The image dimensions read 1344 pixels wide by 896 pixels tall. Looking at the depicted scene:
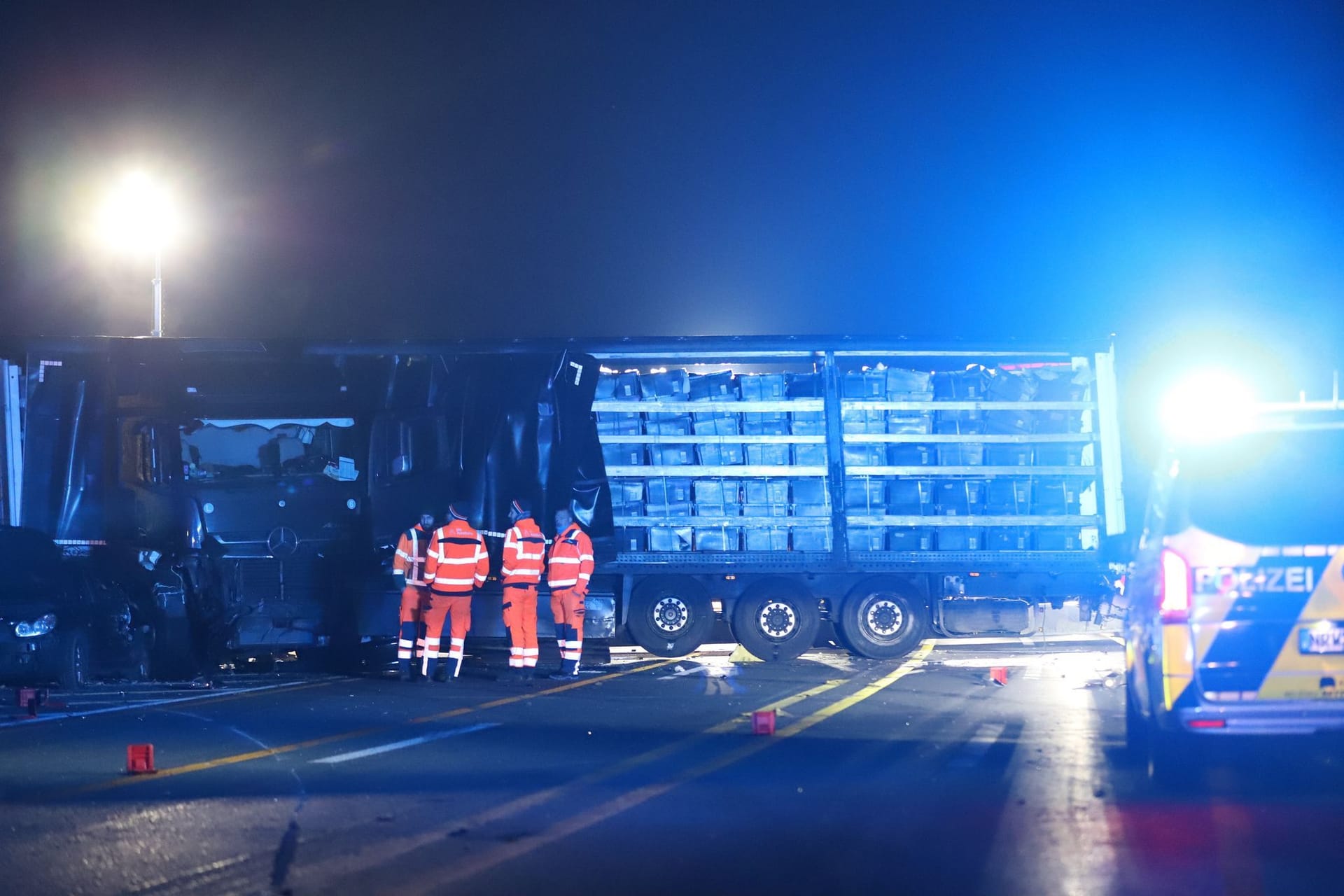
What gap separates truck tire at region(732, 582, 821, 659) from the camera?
52.5ft

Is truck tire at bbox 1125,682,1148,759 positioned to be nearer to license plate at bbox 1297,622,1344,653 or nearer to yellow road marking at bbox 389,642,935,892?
license plate at bbox 1297,622,1344,653

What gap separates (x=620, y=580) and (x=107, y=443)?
564 cm

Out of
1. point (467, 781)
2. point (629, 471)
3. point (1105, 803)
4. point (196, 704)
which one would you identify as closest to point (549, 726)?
point (467, 781)

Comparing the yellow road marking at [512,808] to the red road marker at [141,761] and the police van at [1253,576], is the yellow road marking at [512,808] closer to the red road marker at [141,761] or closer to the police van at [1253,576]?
the red road marker at [141,761]

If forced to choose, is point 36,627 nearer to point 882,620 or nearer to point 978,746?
point 882,620

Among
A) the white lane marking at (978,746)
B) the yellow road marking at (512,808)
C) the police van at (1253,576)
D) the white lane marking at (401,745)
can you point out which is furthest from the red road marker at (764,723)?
the police van at (1253,576)

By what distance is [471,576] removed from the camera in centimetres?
1422

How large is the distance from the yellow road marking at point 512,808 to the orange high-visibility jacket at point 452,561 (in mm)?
4068

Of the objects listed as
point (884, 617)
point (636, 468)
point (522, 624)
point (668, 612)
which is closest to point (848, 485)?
point (884, 617)

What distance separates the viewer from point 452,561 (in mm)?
14148

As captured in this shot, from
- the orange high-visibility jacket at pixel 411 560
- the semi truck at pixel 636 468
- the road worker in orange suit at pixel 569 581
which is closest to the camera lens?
the road worker in orange suit at pixel 569 581

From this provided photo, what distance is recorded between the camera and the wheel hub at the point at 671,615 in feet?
52.6

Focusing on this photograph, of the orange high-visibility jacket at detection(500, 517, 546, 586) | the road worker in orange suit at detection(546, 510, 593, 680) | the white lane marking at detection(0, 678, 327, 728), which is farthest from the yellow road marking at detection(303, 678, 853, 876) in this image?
the white lane marking at detection(0, 678, 327, 728)

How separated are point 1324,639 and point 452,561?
881cm
